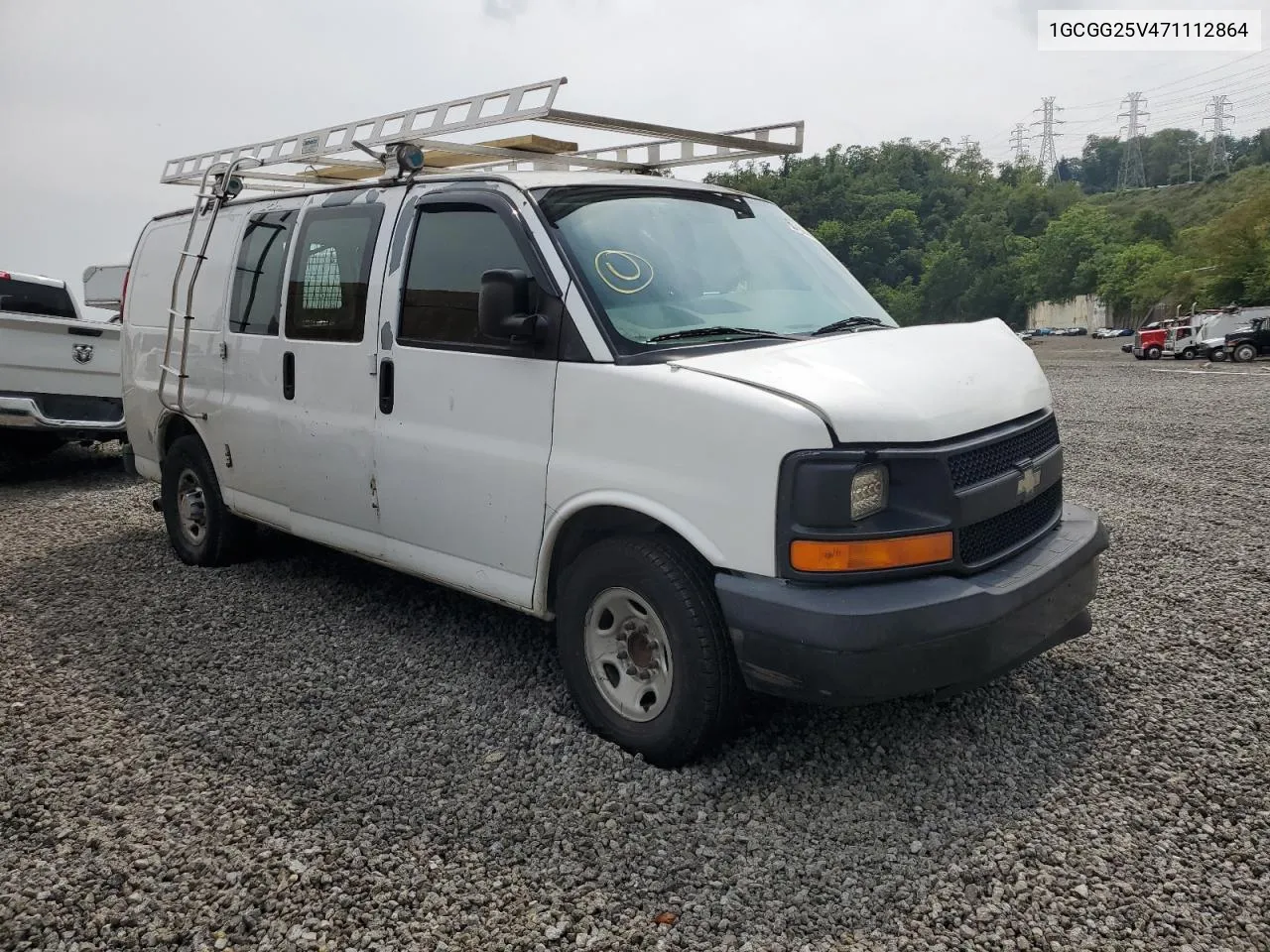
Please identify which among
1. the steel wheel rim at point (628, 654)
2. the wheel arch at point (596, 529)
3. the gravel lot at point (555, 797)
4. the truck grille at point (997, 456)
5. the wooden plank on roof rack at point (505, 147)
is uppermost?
the wooden plank on roof rack at point (505, 147)

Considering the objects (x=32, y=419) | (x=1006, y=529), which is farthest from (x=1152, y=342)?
(x=1006, y=529)

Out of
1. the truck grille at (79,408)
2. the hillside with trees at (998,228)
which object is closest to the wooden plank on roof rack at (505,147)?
the truck grille at (79,408)

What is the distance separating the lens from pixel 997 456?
11.1 ft

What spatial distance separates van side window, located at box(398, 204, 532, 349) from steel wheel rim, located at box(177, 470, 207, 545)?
253 cm

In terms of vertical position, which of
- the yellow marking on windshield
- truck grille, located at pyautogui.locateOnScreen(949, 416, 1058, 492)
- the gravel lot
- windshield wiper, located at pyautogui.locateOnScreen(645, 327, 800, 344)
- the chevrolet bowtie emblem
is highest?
the yellow marking on windshield

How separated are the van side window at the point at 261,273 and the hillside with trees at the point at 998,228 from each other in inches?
2468

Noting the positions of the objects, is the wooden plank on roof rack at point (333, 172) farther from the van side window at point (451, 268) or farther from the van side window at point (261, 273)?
the van side window at point (451, 268)

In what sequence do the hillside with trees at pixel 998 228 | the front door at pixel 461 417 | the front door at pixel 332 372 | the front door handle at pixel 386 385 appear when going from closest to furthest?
the front door at pixel 461 417 < the front door handle at pixel 386 385 < the front door at pixel 332 372 < the hillside with trees at pixel 998 228

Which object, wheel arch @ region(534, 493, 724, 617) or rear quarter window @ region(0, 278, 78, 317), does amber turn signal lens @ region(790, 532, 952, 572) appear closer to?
wheel arch @ region(534, 493, 724, 617)

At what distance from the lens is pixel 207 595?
218 inches

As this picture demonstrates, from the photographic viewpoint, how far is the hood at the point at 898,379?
3.04m

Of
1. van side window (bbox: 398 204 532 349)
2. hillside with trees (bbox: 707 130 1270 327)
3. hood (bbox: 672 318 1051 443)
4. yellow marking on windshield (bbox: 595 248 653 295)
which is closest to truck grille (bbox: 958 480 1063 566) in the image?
hood (bbox: 672 318 1051 443)

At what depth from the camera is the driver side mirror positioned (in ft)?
11.8

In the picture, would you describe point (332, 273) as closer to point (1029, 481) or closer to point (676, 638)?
point (676, 638)
